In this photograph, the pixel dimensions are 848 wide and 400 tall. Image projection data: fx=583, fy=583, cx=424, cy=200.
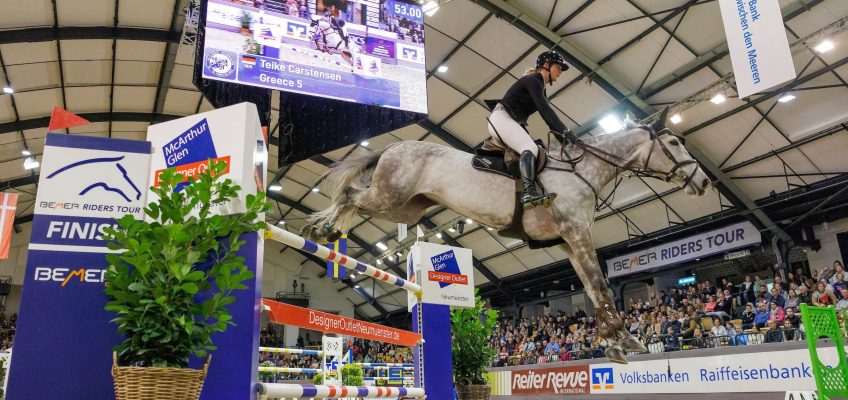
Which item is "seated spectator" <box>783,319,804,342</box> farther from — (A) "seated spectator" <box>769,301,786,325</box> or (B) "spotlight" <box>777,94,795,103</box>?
(B) "spotlight" <box>777,94,795,103</box>

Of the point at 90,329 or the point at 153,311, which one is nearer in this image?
the point at 153,311

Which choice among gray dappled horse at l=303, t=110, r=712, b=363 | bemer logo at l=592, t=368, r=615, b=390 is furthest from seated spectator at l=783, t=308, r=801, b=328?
gray dappled horse at l=303, t=110, r=712, b=363

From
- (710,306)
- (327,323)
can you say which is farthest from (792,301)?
(327,323)

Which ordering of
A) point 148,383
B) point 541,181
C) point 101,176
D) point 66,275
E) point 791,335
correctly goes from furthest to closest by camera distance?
1. point 791,335
2. point 541,181
3. point 101,176
4. point 66,275
5. point 148,383

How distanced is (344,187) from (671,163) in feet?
6.05

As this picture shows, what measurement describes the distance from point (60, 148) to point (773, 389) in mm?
7539

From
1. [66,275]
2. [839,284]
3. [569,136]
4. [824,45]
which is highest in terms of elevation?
[824,45]

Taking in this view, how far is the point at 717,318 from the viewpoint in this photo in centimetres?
948

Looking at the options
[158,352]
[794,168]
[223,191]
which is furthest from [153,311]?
[794,168]

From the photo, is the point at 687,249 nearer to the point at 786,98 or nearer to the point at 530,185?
the point at 786,98

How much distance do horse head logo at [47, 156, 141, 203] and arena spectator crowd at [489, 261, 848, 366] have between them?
7356 mm

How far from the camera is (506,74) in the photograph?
41.1ft

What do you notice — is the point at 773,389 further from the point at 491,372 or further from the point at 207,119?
the point at 207,119

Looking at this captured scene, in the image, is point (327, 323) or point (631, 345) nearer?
point (327, 323)
